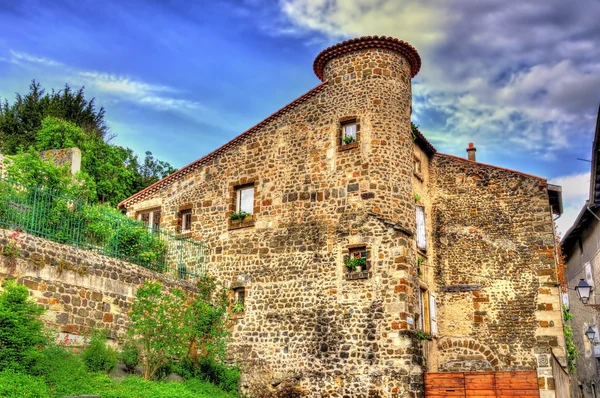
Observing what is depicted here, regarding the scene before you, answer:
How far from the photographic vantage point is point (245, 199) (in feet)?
59.6

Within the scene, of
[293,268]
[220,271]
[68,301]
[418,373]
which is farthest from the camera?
[220,271]

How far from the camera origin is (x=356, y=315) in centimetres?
1496

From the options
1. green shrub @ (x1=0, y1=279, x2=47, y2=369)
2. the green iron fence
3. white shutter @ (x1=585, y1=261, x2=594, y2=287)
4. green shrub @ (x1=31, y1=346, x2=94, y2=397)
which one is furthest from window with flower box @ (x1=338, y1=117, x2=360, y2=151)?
white shutter @ (x1=585, y1=261, x2=594, y2=287)

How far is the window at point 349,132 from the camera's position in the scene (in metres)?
16.5

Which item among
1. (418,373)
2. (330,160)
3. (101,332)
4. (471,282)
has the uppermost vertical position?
(330,160)

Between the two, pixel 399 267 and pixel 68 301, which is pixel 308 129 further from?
pixel 68 301

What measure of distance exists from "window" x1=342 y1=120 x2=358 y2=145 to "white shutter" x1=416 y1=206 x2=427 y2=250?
2.93 m

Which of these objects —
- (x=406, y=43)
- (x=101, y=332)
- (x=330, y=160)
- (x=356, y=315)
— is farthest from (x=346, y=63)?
(x=101, y=332)

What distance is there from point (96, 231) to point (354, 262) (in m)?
6.67

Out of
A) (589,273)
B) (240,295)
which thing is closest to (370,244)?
(240,295)

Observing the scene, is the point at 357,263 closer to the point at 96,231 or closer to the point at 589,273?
the point at 96,231

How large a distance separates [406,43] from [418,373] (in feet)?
30.2

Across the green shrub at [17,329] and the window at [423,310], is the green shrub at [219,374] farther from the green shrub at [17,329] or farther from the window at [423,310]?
the green shrub at [17,329]

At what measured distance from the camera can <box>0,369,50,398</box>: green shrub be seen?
967 cm
